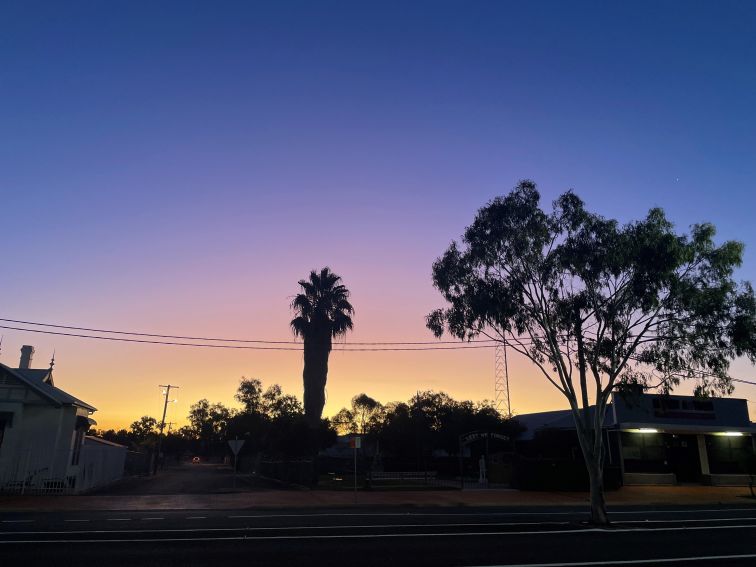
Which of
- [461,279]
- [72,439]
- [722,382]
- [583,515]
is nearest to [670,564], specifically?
[583,515]

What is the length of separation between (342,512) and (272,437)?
2384 centimetres

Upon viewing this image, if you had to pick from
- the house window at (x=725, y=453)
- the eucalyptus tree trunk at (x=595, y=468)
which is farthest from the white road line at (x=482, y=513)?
the house window at (x=725, y=453)

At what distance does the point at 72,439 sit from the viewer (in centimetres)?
2769

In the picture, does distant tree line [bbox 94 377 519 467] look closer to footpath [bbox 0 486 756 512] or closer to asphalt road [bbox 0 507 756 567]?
footpath [bbox 0 486 756 512]

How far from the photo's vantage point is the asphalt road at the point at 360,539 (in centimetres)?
1167

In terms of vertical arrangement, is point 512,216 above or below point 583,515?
above

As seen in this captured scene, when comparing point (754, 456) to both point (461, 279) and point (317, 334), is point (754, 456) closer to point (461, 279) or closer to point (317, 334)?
point (461, 279)

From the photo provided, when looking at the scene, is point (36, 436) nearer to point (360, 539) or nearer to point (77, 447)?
point (77, 447)

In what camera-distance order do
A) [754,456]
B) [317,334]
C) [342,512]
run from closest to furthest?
1. [342,512]
2. [754,456]
3. [317,334]

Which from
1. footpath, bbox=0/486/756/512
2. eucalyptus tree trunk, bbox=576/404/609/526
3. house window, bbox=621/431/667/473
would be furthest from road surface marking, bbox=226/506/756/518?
house window, bbox=621/431/667/473

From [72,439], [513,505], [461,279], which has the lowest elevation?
[513,505]

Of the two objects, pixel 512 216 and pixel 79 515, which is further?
pixel 512 216

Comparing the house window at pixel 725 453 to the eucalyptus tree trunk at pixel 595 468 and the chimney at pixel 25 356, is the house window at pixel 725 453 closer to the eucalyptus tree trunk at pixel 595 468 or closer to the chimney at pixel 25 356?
the eucalyptus tree trunk at pixel 595 468

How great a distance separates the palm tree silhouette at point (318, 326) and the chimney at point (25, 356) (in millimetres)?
17380
